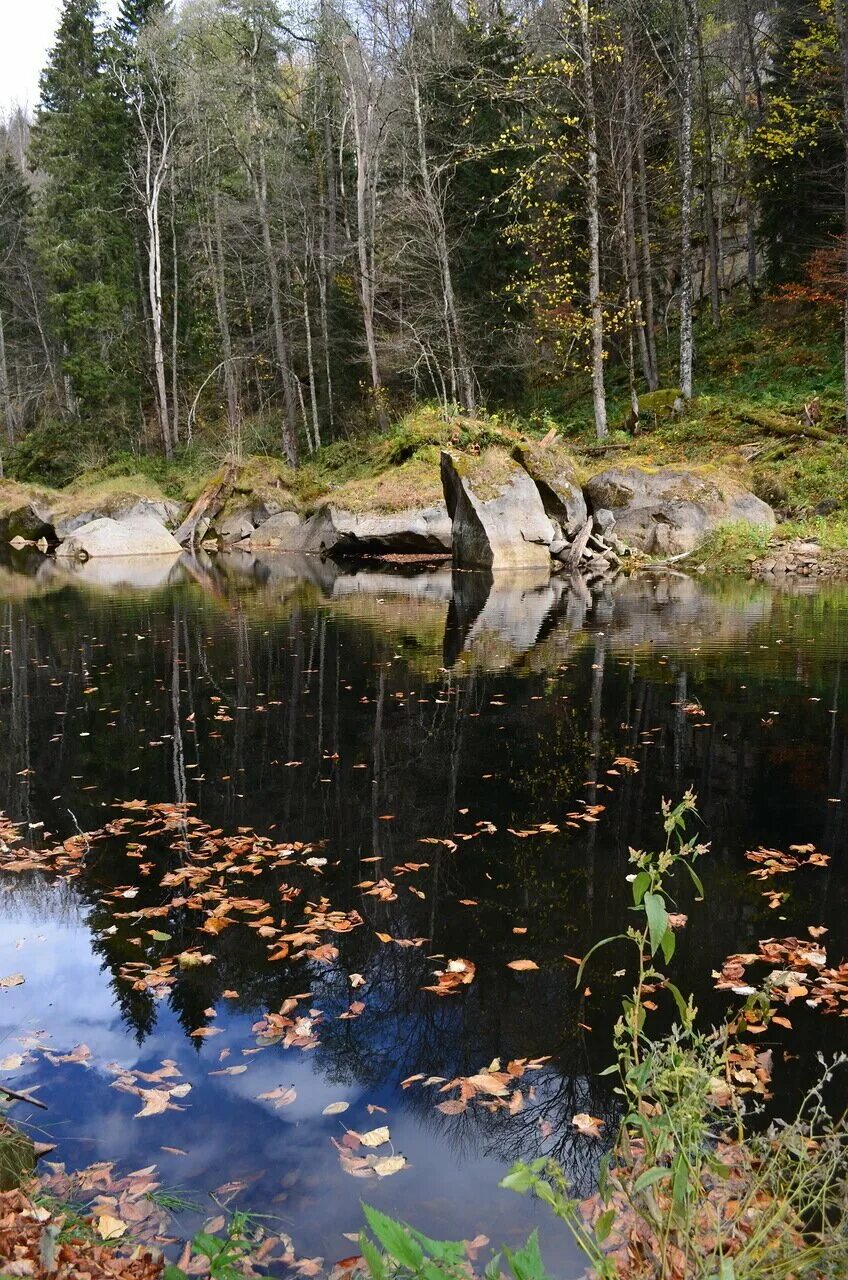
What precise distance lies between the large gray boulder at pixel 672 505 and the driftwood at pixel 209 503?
13889mm

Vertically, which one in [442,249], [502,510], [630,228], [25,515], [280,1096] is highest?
[630,228]

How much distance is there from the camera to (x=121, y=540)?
92.9ft

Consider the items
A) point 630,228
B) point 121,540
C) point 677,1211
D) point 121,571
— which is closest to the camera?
point 677,1211

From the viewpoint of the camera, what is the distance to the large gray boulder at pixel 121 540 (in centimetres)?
2809

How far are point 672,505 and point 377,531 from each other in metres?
7.54

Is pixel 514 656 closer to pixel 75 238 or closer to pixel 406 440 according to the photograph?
pixel 406 440

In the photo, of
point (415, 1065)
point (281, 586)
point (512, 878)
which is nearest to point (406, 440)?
point (281, 586)

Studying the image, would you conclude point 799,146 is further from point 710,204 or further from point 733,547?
point 733,547

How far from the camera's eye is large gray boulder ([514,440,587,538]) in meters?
20.4

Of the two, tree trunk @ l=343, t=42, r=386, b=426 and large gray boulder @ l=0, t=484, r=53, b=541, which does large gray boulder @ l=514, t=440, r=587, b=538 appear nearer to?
tree trunk @ l=343, t=42, r=386, b=426

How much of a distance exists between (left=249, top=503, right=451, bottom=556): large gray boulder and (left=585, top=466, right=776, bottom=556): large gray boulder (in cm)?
413

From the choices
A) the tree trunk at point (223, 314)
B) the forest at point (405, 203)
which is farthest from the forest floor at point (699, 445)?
the tree trunk at point (223, 314)

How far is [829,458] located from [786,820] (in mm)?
17062

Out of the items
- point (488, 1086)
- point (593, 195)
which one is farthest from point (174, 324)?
point (488, 1086)
